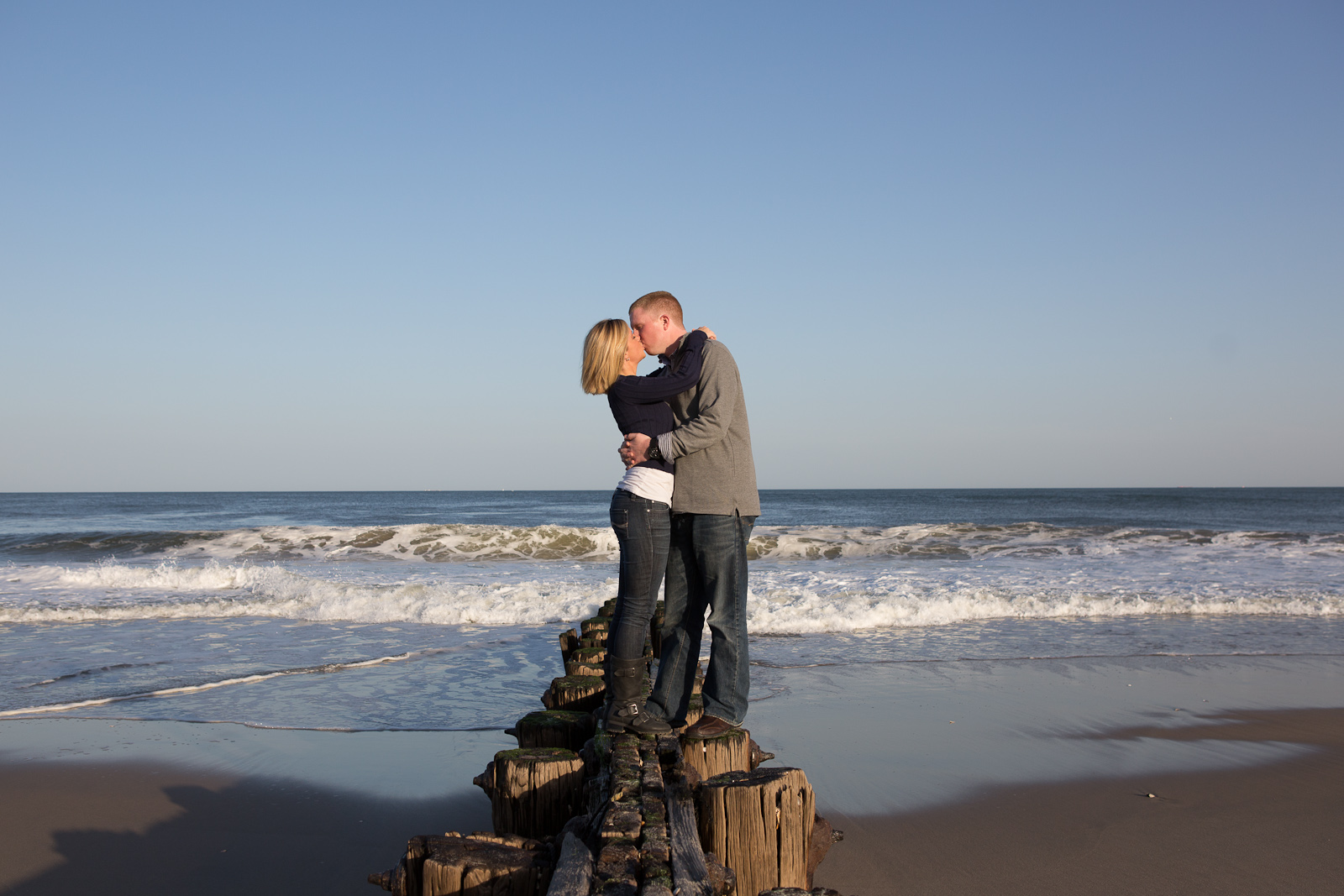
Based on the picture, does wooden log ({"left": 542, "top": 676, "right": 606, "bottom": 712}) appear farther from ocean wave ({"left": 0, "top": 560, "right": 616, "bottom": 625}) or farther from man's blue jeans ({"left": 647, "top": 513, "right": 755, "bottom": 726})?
ocean wave ({"left": 0, "top": 560, "right": 616, "bottom": 625})

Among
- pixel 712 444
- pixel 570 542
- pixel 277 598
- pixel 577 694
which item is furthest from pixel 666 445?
pixel 570 542

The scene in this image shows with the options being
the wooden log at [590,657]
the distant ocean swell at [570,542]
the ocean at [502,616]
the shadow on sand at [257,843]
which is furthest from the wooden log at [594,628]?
the distant ocean swell at [570,542]

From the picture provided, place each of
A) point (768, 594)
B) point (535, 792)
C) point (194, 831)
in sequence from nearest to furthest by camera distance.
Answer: point (535, 792), point (194, 831), point (768, 594)

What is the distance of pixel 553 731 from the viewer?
2.68 metres

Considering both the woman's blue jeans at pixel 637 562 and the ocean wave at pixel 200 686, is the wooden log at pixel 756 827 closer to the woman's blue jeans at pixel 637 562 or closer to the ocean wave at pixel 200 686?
the woman's blue jeans at pixel 637 562

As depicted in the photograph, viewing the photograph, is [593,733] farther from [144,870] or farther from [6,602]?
[6,602]

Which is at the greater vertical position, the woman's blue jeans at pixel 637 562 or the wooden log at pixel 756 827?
the woman's blue jeans at pixel 637 562

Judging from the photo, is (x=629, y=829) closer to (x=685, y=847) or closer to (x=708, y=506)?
(x=685, y=847)

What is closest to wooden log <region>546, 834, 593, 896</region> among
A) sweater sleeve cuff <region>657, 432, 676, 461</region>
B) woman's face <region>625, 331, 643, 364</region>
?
sweater sleeve cuff <region>657, 432, 676, 461</region>

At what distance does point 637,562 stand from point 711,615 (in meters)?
0.36

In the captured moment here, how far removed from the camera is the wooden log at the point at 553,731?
2.68m

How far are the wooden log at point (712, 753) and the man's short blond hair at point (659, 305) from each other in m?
1.49

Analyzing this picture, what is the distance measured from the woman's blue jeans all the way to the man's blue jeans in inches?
5.1

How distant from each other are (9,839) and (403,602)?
632cm
